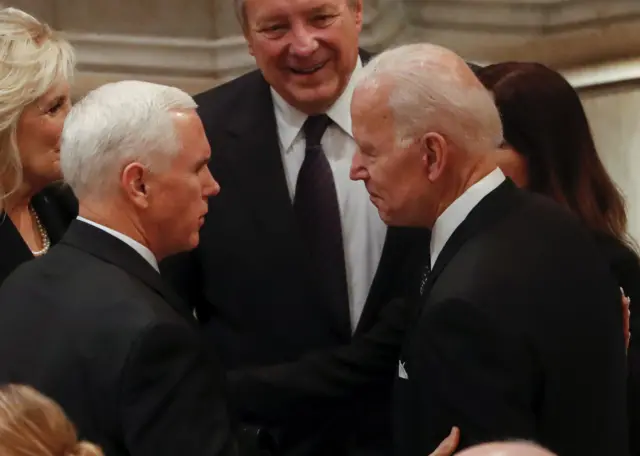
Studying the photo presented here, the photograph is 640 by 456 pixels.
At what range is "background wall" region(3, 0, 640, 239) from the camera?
3391 mm

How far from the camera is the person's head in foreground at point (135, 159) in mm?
1748

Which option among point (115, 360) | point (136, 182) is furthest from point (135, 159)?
point (115, 360)

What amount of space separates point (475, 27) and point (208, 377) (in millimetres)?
2224

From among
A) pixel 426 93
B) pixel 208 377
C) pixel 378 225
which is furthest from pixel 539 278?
pixel 378 225

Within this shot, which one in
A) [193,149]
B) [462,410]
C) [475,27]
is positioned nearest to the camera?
[462,410]

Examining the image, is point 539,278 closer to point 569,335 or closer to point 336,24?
point 569,335

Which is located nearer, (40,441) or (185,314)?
(40,441)

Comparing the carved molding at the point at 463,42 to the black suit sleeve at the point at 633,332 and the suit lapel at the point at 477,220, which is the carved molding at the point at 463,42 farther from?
the suit lapel at the point at 477,220

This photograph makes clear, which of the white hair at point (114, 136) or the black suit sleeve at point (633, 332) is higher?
the white hair at point (114, 136)

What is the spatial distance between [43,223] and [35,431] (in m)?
1.30

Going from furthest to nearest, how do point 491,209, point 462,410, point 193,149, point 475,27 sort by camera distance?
point 475,27, point 193,149, point 491,209, point 462,410

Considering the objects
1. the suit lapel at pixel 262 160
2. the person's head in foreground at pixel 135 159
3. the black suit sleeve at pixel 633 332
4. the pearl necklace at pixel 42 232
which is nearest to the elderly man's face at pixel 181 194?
the person's head in foreground at pixel 135 159

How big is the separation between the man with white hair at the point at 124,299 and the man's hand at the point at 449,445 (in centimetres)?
32

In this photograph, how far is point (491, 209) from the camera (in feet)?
5.56
